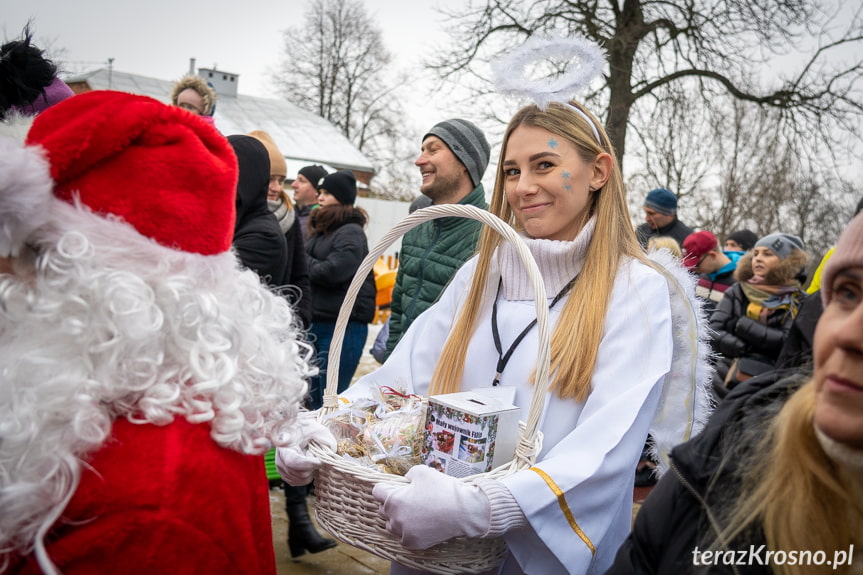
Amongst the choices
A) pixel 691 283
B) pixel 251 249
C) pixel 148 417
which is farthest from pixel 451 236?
pixel 148 417

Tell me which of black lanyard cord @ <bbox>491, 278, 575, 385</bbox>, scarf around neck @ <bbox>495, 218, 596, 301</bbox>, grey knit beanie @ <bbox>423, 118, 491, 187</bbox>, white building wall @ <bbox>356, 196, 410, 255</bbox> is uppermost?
grey knit beanie @ <bbox>423, 118, 491, 187</bbox>

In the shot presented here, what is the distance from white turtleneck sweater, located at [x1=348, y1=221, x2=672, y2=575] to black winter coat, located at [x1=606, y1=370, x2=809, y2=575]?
0.20 meters

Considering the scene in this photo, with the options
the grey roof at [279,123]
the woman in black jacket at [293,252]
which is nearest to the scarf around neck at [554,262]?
the woman in black jacket at [293,252]

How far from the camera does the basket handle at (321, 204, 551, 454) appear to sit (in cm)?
146

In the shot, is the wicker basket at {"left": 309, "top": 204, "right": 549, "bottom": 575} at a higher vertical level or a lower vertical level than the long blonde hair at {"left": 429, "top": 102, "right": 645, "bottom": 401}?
lower

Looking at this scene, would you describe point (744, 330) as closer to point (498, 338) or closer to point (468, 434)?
point (498, 338)

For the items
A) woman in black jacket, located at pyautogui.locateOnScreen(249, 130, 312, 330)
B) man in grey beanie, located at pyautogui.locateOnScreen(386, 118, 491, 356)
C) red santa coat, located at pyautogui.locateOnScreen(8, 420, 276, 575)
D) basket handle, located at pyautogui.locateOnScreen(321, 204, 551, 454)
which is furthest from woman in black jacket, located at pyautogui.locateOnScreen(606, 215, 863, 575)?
woman in black jacket, located at pyautogui.locateOnScreen(249, 130, 312, 330)

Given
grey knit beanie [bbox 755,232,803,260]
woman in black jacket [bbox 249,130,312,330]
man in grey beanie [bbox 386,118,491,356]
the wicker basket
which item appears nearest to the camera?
the wicker basket

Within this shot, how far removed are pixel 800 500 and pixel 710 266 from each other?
16.6 feet

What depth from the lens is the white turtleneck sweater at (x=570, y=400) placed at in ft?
4.76

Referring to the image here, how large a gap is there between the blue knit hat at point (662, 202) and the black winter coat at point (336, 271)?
9.15 feet

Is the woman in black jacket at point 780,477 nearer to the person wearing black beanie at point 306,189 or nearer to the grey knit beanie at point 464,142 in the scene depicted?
the grey knit beanie at point 464,142

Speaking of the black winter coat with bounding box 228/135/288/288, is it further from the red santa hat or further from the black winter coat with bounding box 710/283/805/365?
the black winter coat with bounding box 710/283/805/365

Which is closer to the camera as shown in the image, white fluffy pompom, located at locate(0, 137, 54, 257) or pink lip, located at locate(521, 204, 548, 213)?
white fluffy pompom, located at locate(0, 137, 54, 257)
